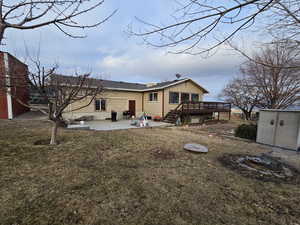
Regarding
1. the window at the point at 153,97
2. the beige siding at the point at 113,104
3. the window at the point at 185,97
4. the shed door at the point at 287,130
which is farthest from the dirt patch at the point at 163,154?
the window at the point at 185,97

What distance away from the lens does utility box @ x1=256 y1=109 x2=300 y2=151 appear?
5.33 m

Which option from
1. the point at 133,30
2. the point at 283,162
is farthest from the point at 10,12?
the point at 283,162

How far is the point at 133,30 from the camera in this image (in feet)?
7.65

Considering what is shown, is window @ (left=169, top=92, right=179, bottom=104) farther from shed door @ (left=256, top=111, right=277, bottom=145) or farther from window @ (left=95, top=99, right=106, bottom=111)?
shed door @ (left=256, top=111, right=277, bottom=145)

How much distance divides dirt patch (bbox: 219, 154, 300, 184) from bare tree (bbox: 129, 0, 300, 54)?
335 centimetres

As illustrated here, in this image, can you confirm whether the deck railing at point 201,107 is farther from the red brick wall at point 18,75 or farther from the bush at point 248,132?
the red brick wall at point 18,75

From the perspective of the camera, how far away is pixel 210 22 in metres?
2.03

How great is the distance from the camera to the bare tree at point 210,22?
188cm

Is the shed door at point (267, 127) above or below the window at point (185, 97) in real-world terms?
below

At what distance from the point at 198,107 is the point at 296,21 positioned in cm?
1126

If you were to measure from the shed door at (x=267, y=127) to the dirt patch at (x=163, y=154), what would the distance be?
16.1 ft

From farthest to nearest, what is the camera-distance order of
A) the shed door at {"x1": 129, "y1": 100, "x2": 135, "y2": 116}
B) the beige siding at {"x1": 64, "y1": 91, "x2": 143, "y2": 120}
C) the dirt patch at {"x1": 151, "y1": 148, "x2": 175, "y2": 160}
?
the shed door at {"x1": 129, "y1": 100, "x2": 135, "y2": 116}, the beige siding at {"x1": 64, "y1": 91, "x2": 143, "y2": 120}, the dirt patch at {"x1": 151, "y1": 148, "x2": 175, "y2": 160}

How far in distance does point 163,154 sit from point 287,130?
217 inches

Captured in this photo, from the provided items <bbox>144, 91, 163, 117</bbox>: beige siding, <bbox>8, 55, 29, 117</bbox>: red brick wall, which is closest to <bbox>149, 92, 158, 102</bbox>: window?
<bbox>144, 91, 163, 117</bbox>: beige siding
